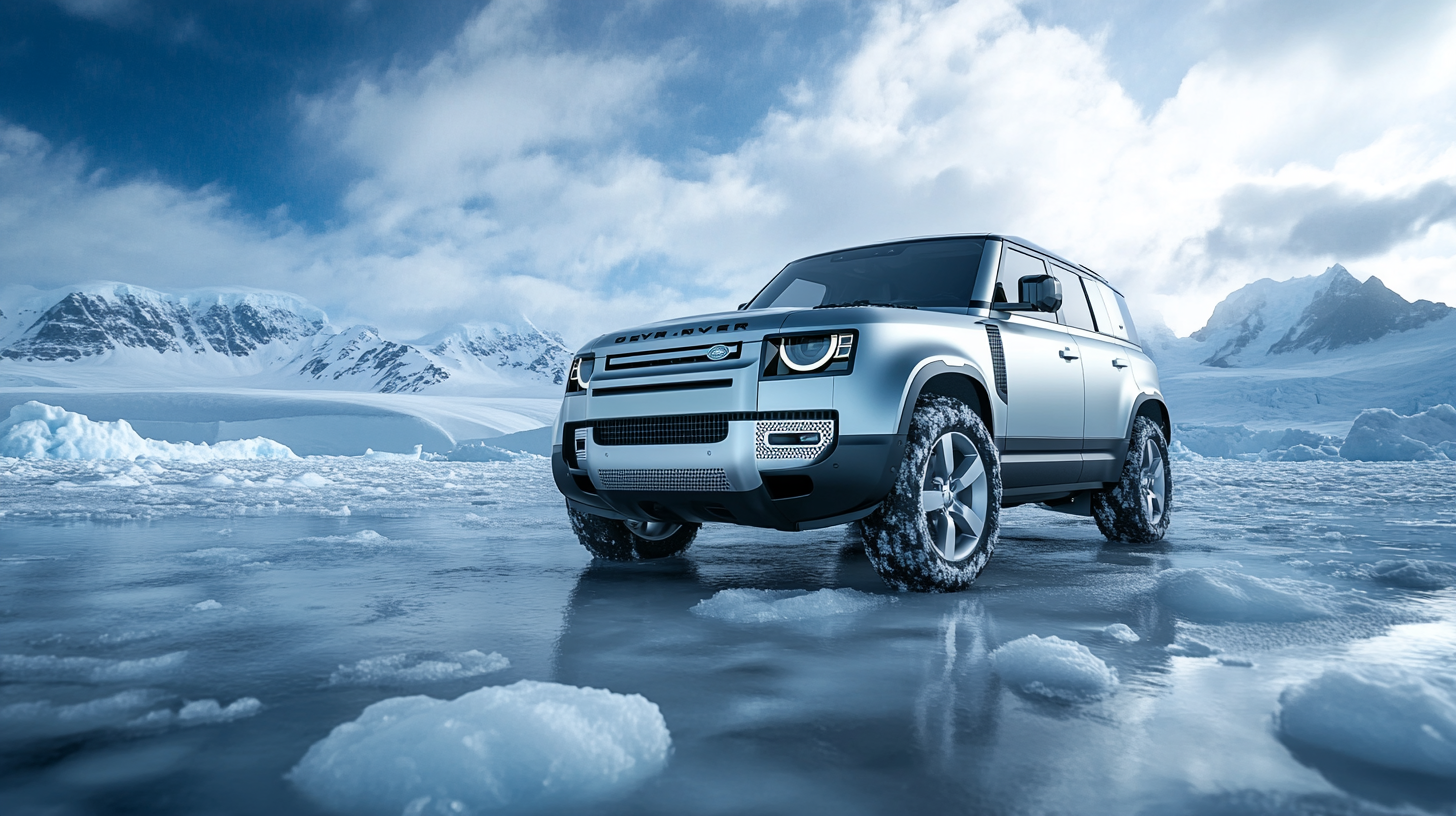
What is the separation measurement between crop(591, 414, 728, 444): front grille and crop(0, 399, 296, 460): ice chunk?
26538 millimetres

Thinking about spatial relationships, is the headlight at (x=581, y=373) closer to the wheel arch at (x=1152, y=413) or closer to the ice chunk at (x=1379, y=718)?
the ice chunk at (x=1379, y=718)

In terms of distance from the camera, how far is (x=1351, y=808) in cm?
147

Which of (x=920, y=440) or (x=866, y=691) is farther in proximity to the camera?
(x=920, y=440)

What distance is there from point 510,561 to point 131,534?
10.4 ft

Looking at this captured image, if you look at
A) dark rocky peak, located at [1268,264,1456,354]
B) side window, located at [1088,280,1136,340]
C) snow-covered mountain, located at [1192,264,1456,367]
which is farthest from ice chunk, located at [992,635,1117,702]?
dark rocky peak, located at [1268,264,1456,354]

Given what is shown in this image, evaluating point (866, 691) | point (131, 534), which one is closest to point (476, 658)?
point (866, 691)

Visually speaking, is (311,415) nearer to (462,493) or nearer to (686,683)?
(462,493)

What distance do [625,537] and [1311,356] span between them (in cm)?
18756

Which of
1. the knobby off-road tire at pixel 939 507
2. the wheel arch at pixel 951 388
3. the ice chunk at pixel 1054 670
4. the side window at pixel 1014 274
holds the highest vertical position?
the side window at pixel 1014 274

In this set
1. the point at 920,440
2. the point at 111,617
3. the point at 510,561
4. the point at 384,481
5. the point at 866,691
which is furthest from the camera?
the point at 384,481

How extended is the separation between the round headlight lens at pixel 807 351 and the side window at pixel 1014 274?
1.48 m

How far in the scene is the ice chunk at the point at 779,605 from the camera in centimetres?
310

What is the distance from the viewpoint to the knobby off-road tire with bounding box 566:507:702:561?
14.7 feet

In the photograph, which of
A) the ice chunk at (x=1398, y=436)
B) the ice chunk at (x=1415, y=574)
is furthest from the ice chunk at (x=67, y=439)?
the ice chunk at (x=1398, y=436)
